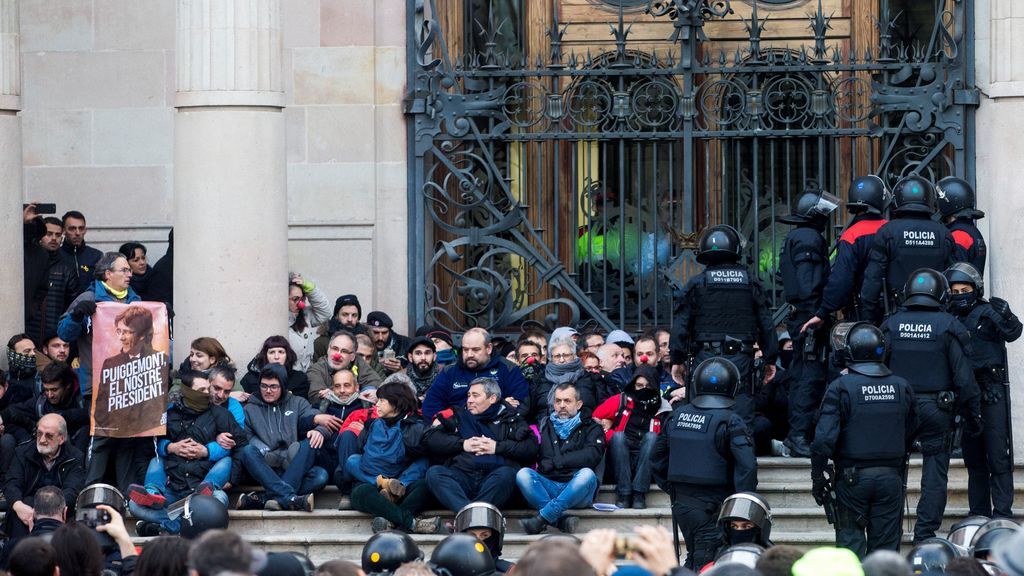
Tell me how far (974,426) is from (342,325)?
194 inches

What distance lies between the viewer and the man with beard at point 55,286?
50.1ft

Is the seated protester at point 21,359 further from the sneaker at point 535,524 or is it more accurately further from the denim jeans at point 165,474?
the sneaker at point 535,524

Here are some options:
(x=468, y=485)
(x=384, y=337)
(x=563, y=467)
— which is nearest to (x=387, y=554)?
(x=468, y=485)

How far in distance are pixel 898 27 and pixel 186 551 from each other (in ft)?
34.8

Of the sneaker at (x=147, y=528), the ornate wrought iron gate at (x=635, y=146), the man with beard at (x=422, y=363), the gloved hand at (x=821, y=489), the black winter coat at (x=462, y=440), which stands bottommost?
the sneaker at (x=147, y=528)

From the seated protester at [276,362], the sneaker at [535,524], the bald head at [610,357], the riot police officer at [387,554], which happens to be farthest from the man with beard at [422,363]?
the riot police officer at [387,554]

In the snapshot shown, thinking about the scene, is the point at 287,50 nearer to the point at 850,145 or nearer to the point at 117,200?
the point at 117,200

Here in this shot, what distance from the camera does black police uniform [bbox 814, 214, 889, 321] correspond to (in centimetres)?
1335

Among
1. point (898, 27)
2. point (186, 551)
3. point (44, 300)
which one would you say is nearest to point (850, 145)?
point (898, 27)

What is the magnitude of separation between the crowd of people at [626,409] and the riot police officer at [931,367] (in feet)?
0.04

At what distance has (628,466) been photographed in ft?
43.0

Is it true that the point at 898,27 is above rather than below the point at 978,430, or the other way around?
above

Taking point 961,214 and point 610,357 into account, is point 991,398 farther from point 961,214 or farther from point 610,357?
point 610,357

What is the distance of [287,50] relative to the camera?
1673cm
